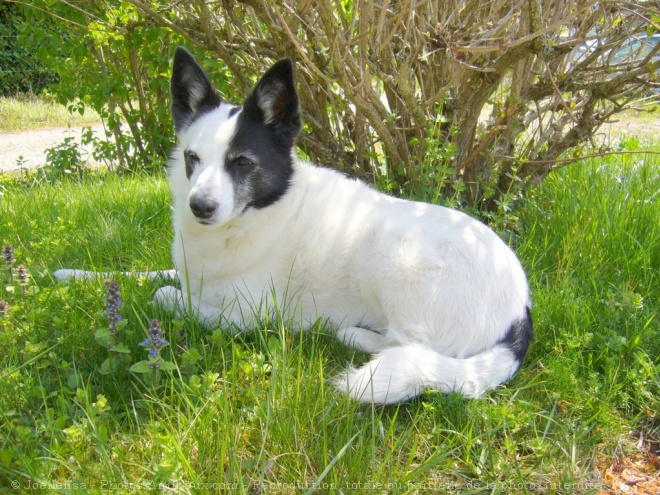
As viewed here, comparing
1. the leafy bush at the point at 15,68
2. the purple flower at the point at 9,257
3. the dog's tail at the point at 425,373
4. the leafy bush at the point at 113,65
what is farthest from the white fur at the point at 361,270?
the leafy bush at the point at 15,68

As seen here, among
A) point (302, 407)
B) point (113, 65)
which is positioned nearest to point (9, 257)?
point (302, 407)

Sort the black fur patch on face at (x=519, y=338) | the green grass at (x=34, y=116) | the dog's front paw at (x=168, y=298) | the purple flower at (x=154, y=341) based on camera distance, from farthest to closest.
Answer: the green grass at (x=34, y=116) → the dog's front paw at (x=168, y=298) → the black fur patch on face at (x=519, y=338) → the purple flower at (x=154, y=341)

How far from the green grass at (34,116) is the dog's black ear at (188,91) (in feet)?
28.6

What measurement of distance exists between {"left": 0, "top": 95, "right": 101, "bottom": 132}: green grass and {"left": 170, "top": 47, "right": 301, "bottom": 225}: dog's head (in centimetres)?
880

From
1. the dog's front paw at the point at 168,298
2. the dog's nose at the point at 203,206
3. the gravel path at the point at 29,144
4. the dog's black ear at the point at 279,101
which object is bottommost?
the gravel path at the point at 29,144

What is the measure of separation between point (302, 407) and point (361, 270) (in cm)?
90

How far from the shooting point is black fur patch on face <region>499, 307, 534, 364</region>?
2266mm

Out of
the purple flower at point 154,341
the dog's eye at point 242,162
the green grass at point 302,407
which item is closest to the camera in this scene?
the green grass at point 302,407

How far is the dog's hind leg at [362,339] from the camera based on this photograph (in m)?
2.44

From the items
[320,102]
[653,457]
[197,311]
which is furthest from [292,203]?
[653,457]

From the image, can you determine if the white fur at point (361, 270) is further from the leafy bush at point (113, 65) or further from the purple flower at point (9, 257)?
the leafy bush at point (113, 65)

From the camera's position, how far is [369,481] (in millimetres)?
1630

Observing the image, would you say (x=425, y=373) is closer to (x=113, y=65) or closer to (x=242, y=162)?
(x=242, y=162)

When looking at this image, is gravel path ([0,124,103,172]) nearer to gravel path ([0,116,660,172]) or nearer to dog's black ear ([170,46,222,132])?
gravel path ([0,116,660,172])
